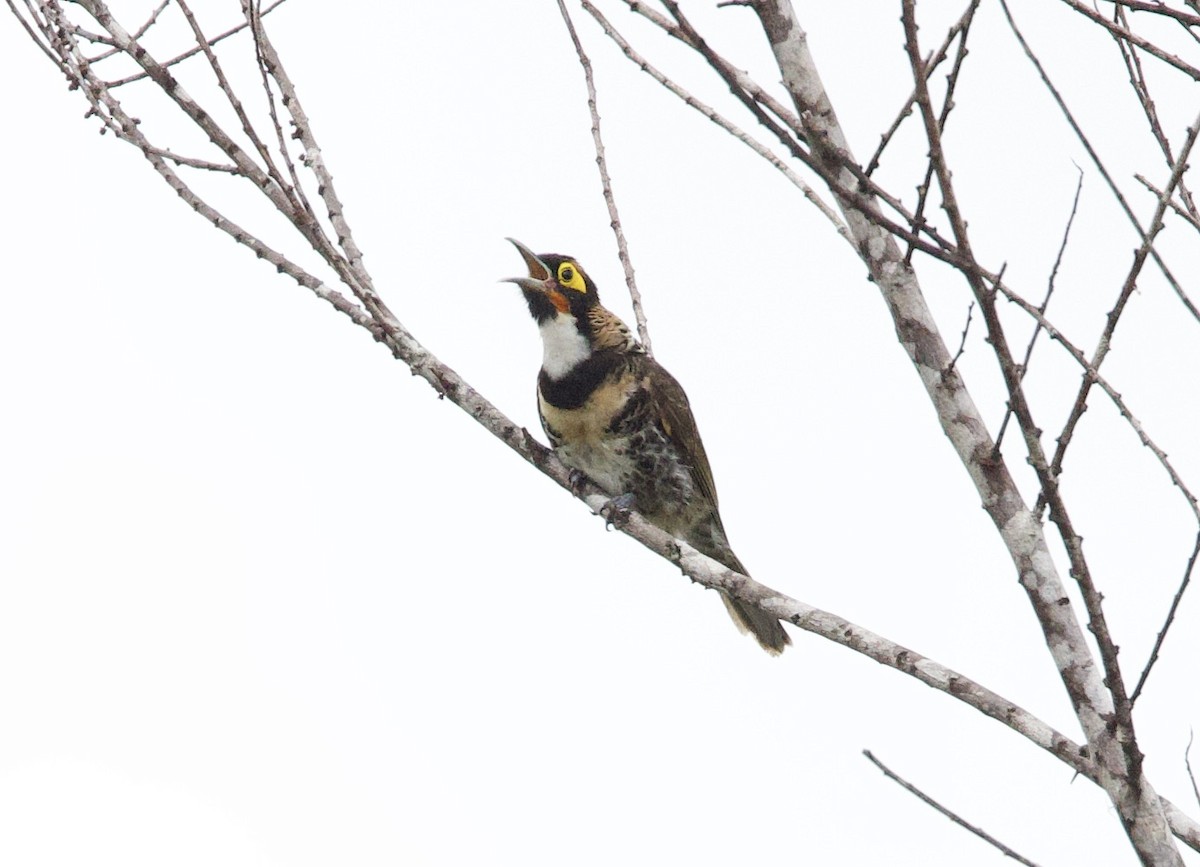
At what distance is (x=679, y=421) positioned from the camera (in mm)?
7262

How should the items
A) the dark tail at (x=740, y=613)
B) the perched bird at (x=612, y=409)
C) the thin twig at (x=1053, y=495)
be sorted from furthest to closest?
the dark tail at (x=740, y=613) < the perched bird at (x=612, y=409) < the thin twig at (x=1053, y=495)

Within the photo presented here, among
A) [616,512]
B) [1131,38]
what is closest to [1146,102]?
[1131,38]

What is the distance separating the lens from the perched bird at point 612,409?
274 inches

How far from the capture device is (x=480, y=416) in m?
5.35

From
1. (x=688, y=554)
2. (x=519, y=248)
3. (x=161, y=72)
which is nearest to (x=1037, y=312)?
(x=688, y=554)

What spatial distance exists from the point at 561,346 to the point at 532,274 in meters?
0.40

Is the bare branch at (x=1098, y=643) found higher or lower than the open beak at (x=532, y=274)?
lower

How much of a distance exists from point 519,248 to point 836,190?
392 centimetres

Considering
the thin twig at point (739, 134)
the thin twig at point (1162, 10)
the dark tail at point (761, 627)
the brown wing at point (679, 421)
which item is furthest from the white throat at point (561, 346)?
the thin twig at point (1162, 10)

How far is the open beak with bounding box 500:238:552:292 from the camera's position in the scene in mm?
7082

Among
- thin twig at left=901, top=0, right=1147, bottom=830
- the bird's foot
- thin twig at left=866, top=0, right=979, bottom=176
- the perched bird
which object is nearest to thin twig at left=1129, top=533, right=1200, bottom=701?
thin twig at left=901, top=0, right=1147, bottom=830

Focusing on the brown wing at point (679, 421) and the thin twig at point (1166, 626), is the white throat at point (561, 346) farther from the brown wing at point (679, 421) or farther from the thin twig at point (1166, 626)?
the thin twig at point (1166, 626)

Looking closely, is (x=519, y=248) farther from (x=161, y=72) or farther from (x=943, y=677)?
(x=943, y=677)

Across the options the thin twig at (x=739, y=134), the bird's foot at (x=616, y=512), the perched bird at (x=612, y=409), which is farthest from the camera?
the perched bird at (x=612, y=409)
